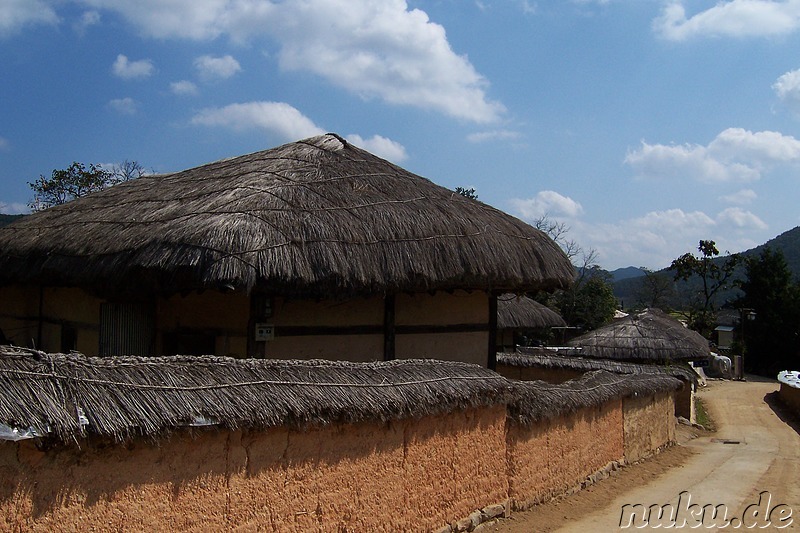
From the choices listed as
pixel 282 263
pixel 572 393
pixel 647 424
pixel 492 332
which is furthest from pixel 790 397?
pixel 282 263

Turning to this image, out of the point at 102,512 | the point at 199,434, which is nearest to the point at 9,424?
the point at 102,512

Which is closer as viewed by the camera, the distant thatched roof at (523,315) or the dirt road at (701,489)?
the dirt road at (701,489)

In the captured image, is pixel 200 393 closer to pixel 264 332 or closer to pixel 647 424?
pixel 264 332

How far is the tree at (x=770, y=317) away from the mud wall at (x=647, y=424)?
26.2m

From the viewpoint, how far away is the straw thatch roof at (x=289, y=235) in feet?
24.3

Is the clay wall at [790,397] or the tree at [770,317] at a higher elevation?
the tree at [770,317]

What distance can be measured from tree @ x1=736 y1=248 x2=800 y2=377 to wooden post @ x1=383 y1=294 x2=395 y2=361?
32071 millimetres

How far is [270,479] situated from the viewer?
4938 millimetres

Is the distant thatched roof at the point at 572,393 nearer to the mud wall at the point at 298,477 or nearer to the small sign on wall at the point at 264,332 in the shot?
the mud wall at the point at 298,477

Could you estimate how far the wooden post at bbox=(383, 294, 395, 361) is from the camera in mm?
9250

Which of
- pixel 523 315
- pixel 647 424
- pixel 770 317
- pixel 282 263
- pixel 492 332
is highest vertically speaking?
pixel 282 263

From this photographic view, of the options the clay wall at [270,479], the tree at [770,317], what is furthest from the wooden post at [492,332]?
the tree at [770,317]

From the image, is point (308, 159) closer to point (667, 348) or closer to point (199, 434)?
point (199, 434)

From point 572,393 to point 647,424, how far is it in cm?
378
